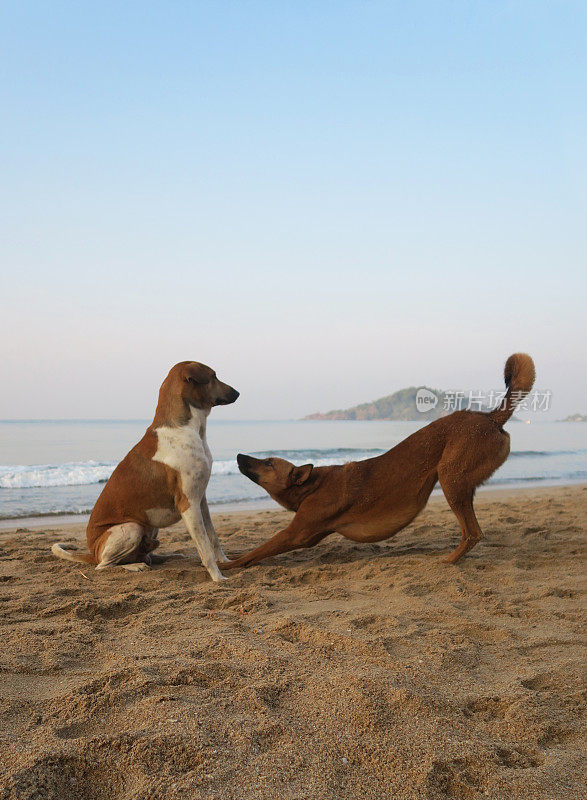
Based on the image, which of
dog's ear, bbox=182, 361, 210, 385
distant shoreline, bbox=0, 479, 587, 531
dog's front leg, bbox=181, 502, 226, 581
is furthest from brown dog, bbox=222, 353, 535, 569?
distant shoreline, bbox=0, 479, 587, 531

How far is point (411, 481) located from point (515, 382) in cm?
122

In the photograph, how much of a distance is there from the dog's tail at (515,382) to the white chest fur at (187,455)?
2.49m

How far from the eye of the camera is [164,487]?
4852mm

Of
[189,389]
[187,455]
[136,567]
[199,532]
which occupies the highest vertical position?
[189,389]

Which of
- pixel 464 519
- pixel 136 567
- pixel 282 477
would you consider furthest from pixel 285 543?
pixel 464 519

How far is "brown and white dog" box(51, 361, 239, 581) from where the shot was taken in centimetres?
481

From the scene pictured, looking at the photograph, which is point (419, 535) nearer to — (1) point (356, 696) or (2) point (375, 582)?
(2) point (375, 582)

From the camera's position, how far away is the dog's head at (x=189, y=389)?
5.00m

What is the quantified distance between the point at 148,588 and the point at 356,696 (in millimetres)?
2402

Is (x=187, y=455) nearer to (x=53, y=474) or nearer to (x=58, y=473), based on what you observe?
(x=53, y=474)

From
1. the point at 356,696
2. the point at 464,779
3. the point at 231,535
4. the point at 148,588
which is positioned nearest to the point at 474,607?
the point at 356,696

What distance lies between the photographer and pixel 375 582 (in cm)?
446

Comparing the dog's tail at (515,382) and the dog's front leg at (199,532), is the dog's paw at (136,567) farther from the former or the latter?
the dog's tail at (515,382)

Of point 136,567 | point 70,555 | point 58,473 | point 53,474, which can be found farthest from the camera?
point 58,473
